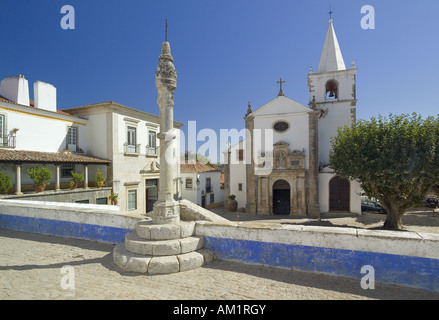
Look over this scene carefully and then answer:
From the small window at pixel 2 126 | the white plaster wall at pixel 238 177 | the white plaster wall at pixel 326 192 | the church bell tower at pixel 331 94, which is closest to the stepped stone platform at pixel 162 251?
the small window at pixel 2 126

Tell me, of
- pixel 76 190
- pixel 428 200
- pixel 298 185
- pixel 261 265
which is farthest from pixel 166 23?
pixel 428 200

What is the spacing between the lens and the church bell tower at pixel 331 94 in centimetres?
2172

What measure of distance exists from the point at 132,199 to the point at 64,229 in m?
11.1

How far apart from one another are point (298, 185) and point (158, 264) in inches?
683

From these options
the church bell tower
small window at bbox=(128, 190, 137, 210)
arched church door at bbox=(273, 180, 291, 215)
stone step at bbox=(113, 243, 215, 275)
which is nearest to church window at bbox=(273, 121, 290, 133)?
the church bell tower

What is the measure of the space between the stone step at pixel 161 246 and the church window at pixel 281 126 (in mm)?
17474

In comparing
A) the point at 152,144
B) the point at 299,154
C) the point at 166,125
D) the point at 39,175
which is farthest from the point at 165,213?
the point at 299,154

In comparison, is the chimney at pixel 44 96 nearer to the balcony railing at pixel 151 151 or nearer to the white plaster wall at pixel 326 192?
the balcony railing at pixel 151 151

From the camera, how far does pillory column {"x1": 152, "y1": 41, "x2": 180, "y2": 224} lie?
239 inches

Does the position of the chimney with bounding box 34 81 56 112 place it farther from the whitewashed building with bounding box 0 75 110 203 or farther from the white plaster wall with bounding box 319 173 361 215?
the white plaster wall with bounding box 319 173 361 215

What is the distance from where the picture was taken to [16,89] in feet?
49.1

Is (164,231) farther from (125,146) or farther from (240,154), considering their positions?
(240,154)

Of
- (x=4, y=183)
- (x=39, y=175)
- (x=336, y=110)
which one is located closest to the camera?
(x=4, y=183)

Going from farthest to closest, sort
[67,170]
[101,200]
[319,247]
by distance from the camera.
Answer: [101,200] < [67,170] < [319,247]
